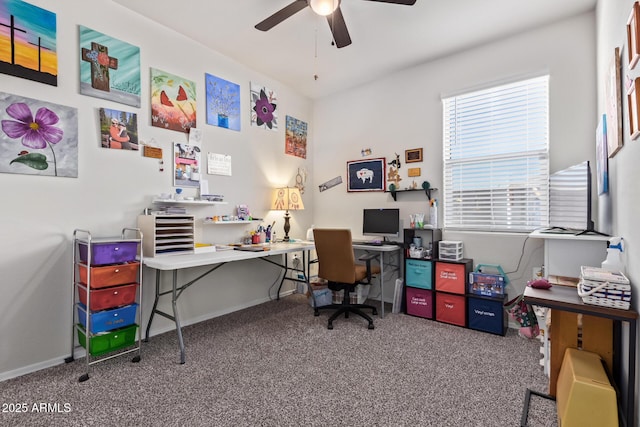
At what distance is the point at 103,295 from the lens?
219cm

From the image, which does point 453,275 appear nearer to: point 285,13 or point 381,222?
point 381,222

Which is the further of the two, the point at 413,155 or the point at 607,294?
the point at 413,155

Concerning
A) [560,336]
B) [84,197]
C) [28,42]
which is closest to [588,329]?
[560,336]

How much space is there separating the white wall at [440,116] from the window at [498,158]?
95 mm

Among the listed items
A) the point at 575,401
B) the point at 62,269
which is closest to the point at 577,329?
the point at 575,401

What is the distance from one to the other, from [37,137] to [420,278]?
11.6ft

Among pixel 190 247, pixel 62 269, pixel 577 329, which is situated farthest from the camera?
pixel 190 247

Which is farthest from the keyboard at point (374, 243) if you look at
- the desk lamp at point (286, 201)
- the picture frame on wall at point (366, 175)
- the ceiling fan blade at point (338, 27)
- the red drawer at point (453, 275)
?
the ceiling fan blade at point (338, 27)

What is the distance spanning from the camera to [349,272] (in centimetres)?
301

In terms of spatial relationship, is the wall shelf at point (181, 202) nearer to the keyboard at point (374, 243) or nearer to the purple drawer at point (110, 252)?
the purple drawer at point (110, 252)

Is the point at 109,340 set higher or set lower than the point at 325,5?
lower

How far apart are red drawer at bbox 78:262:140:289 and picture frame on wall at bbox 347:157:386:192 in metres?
2.76

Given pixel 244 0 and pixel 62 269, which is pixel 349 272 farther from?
pixel 244 0

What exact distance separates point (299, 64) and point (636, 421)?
3852 mm
